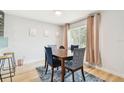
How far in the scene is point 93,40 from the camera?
341cm

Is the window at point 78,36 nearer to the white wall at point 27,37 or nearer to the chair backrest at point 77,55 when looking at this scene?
the white wall at point 27,37

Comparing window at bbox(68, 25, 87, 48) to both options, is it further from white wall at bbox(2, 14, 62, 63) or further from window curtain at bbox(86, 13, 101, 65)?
white wall at bbox(2, 14, 62, 63)

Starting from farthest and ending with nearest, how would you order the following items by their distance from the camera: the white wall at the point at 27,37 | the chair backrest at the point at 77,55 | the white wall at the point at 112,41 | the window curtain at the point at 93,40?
the white wall at the point at 27,37 < the window curtain at the point at 93,40 < the white wall at the point at 112,41 < the chair backrest at the point at 77,55

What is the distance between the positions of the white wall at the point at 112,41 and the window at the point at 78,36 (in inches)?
45.9

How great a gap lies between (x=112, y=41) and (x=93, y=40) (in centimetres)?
68

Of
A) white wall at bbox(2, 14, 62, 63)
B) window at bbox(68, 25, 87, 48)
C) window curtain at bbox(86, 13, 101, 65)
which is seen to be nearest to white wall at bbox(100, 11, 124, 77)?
window curtain at bbox(86, 13, 101, 65)

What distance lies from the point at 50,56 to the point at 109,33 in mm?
1910

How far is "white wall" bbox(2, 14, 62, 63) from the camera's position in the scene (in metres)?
3.64

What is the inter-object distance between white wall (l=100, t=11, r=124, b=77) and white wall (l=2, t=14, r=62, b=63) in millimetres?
2696

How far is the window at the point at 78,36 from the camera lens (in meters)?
4.29

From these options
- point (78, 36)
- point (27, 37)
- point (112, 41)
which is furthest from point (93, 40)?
point (27, 37)

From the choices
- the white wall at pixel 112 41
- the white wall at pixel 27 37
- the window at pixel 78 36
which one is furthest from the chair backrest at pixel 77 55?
the white wall at pixel 27 37
